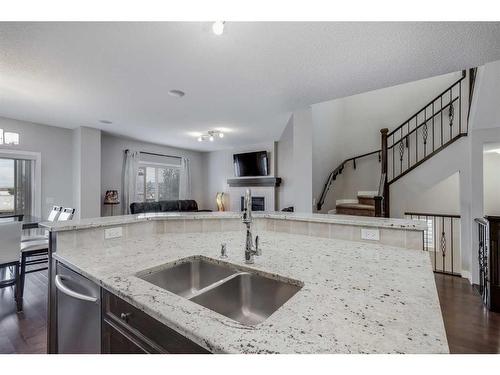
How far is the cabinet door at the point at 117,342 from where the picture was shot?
0.81 m

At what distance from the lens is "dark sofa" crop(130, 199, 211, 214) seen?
550cm

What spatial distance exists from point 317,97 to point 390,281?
2701 mm

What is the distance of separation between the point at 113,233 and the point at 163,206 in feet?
15.4

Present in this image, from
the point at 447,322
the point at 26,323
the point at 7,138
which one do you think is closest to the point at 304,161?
the point at 447,322

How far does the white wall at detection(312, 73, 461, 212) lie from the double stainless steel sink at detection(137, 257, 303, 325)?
11.6 feet

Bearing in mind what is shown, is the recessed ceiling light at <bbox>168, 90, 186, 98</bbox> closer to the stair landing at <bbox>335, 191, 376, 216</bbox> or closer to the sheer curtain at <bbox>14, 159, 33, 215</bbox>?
the stair landing at <bbox>335, 191, 376, 216</bbox>

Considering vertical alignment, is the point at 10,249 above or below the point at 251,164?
below

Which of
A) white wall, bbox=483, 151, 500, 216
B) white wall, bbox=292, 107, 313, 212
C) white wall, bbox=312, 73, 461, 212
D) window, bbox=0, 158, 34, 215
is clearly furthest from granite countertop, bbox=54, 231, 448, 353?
white wall, bbox=483, 151, 500, 216

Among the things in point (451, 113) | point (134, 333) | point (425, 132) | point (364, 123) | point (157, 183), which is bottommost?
point (134, 333)

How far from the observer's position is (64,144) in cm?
466

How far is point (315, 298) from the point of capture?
0.79m

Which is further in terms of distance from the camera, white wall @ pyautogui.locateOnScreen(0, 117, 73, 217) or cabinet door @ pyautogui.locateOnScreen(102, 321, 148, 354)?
white wall @ pyautogui.locateOnScreen(0, 117, 73, 217)

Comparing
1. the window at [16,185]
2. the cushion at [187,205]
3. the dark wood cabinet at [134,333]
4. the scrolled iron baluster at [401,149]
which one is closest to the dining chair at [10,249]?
the window at [16,185]

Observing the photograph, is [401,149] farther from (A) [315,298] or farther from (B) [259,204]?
(A) [315,298]
